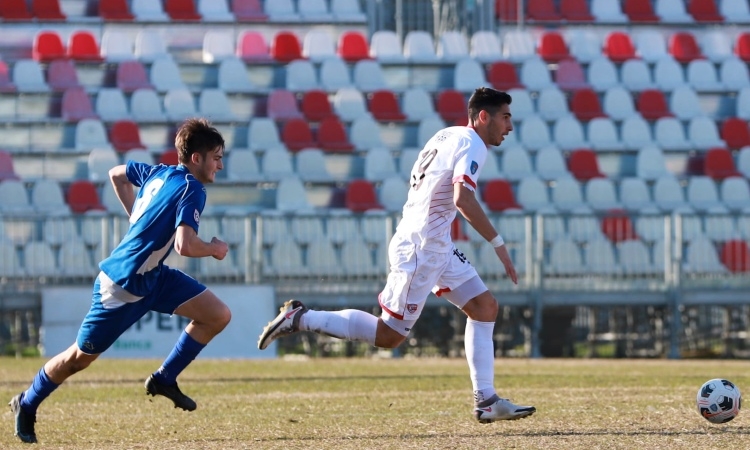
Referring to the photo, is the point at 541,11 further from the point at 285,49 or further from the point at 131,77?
the point at 131,77

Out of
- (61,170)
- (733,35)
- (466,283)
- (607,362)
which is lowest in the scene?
(607,362)

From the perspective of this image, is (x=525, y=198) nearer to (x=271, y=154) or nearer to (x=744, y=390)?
(x=271, y=154)

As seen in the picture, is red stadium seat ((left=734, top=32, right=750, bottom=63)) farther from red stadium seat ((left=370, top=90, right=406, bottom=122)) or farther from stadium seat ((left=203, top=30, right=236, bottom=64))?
stadium seat ((left=203, top=30, right=236, bottom=64))

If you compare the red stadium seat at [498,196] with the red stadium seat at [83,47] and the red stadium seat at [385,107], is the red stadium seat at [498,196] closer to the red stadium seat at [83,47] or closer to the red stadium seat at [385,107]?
the red stadium seat at [385,107]

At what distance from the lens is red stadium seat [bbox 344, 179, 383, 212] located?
68.5 feet

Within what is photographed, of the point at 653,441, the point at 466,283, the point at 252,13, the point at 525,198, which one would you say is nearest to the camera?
the point at 653,441

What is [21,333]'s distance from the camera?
18688mm

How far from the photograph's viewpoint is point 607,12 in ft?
84.8

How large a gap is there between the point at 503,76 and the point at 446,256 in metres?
15.1

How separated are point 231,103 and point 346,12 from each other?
10.7 ft

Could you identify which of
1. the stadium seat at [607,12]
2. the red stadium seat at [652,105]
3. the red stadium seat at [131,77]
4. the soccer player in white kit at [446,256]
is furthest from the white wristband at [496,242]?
the stadium seat at [607,12]

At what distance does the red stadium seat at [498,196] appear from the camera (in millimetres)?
20969

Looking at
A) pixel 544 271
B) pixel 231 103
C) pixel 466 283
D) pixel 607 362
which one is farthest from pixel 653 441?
pixel 231 103

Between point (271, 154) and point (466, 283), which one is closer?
point (466, 283)
